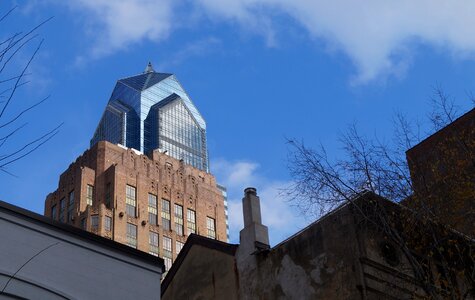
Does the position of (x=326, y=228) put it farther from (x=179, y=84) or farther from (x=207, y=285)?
(x=179, y=84)

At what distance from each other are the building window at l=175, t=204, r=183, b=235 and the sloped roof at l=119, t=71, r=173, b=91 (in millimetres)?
67198

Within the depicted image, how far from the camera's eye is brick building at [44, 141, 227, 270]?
91750 millimetres

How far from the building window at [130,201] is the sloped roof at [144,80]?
225 ft

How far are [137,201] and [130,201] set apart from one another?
0.95m

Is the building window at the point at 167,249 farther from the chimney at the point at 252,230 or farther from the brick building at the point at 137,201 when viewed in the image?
the chimney at the point at 252,230

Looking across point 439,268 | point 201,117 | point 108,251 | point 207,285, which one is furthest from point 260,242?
point 201,117

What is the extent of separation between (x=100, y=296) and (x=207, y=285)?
8332 mm

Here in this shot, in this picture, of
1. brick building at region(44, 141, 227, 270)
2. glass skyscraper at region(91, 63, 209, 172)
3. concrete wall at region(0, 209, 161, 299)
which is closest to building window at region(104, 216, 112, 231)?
brick building at region(44, 141, 227, 270)

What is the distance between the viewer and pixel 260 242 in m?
19.2

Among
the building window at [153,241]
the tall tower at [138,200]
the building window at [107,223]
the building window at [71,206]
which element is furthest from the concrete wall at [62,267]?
the building window at [71,206]

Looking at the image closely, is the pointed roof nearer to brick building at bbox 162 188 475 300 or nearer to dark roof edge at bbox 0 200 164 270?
brick building at bbox 162 188 475 300

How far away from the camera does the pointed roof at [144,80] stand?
164625 mm

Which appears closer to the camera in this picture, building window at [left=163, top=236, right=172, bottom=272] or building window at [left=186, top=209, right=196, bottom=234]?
building window at [left=163, top=236, right=172, bottom=272]

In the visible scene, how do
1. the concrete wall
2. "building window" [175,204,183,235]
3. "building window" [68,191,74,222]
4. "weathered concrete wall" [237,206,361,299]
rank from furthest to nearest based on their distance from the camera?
"building window" [175,204,183,235], "building window" [68,191,74,222], "weathered concrete wall" [237,206,361,299], the concrete wall
